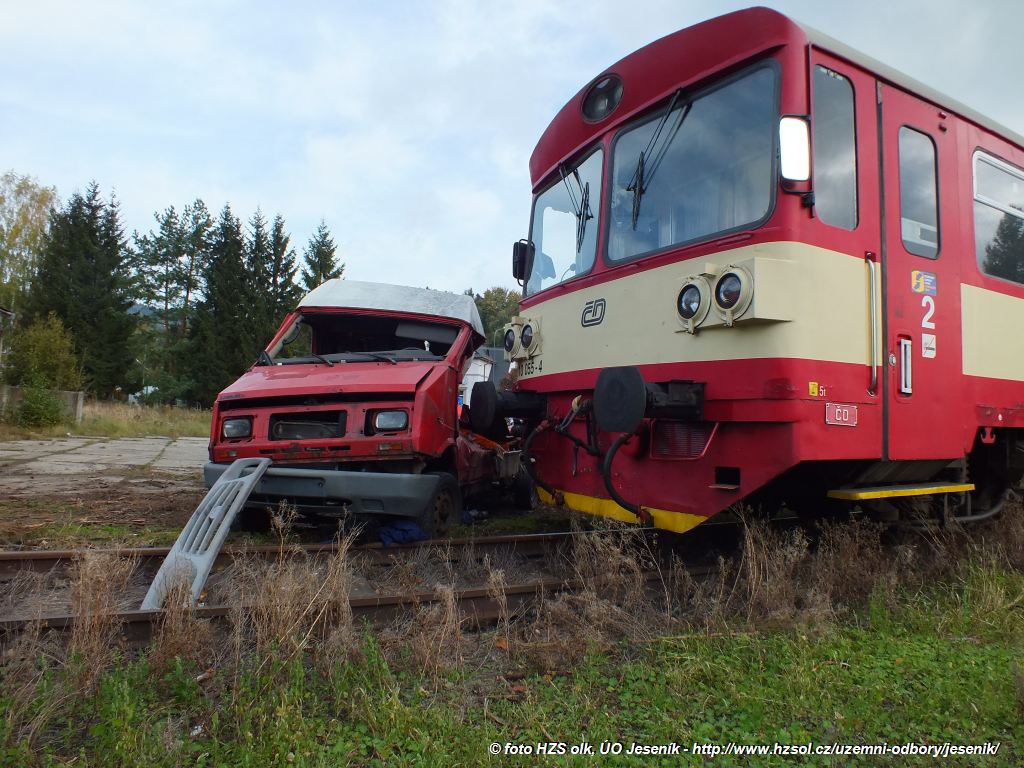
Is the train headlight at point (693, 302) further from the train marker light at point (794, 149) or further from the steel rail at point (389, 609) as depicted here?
the steel rail at point (389, 609)

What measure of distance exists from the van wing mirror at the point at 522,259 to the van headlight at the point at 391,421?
6.18 ft

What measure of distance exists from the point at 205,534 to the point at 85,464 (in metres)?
9.01

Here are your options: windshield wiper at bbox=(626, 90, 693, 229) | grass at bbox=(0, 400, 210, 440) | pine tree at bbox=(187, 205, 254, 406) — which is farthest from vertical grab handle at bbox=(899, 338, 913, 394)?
pine tree at bbox=(187, 205, 254, 406)

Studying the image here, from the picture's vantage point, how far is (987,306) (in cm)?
495

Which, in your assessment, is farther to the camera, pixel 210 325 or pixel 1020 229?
pixel 210 325

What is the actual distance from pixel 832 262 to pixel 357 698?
3.37m

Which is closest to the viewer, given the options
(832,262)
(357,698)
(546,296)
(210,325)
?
(357,698)

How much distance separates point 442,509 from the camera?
576 cm

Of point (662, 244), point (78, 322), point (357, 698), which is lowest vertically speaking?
point (357, 698)

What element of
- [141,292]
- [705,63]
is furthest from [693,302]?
[141,292]

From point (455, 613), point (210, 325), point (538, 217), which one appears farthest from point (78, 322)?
point (455, 613)

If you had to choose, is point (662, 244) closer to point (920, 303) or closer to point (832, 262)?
point (832, 262)

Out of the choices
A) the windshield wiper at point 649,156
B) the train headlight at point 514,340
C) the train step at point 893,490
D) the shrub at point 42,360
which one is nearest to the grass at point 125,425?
the shrub at point 42,360

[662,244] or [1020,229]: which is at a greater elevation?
[1020,229]
